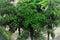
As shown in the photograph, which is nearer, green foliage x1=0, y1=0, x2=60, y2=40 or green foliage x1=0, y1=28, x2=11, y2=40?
green foliage x1=0, y1=28, x2=11, y2=40

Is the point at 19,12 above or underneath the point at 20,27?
above

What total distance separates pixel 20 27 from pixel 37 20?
1410mm

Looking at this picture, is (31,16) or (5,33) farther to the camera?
(31,16)

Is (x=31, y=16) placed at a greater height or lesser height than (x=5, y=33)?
greater

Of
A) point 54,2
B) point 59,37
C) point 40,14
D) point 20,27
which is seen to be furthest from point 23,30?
point 59,37

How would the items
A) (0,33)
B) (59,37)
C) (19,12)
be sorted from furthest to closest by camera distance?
1. (59,37)
2. (19,12)
3. (0,33)

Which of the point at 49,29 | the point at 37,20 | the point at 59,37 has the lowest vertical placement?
the point at 59,37

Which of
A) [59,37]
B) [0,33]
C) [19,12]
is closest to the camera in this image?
[0,33]

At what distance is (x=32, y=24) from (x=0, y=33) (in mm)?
2081

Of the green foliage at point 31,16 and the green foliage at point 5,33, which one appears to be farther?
the green foliage at point 31,16

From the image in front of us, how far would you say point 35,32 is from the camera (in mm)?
15102

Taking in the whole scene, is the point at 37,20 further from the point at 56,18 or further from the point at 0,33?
the point at 0,33

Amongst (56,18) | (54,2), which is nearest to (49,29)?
(56,18)

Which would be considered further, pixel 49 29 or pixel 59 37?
pixel 59 37
